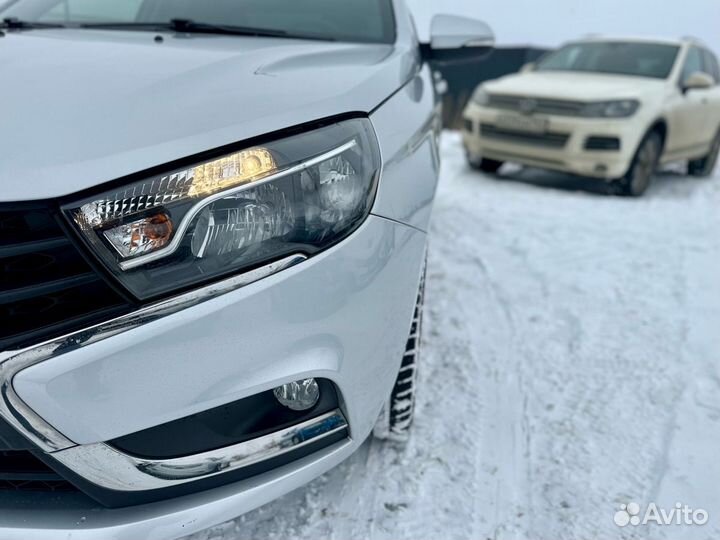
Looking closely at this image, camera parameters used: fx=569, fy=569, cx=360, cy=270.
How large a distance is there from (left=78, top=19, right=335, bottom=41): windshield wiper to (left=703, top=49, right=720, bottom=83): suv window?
5974mm

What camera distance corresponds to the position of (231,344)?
3.29 feet

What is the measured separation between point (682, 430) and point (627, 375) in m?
0.32

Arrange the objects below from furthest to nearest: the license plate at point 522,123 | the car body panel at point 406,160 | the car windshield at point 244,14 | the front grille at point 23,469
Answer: the license plate at point 522,123, the car windshield at point 244,14, the car body panel at point 406,160, the front grille at point 23,469

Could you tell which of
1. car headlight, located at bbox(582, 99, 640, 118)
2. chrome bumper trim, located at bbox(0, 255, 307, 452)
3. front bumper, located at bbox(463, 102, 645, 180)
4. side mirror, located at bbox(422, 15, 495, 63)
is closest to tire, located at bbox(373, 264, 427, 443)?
chrome bumper trim, located at bbox(0, 255, 307, 452)

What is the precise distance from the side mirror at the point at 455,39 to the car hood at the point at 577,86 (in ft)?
8.99

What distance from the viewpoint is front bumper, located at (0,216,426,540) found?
94cm

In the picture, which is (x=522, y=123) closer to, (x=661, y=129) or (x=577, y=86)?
(x=577, y=86)

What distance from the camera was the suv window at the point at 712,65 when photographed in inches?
246

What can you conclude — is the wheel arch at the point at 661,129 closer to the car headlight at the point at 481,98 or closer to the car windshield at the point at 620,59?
the car windshield at the point at 620,59

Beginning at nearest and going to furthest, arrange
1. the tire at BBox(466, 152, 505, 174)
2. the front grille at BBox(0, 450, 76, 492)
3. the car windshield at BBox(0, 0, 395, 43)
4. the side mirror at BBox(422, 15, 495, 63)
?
the front grille at BBox(0, 450, 76, 492) < the car windshield at BBox(0, 0, 395, 43) < the side mirror at BBox(422, 15, 495, 63) < the tire at BBox(466, 152, 505, 174)

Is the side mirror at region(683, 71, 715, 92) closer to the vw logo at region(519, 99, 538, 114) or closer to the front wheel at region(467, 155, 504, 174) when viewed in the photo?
the vw logo at region(519, 99, 538, 114)

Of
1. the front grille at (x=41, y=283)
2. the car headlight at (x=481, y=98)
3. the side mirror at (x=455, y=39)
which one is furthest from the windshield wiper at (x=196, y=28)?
the car headlight at (x=481, y=98)

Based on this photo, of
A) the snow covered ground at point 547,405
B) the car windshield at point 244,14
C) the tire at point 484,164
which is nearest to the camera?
the snow covered ground at point 547,405

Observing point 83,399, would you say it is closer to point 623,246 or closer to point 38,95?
point 38,95
